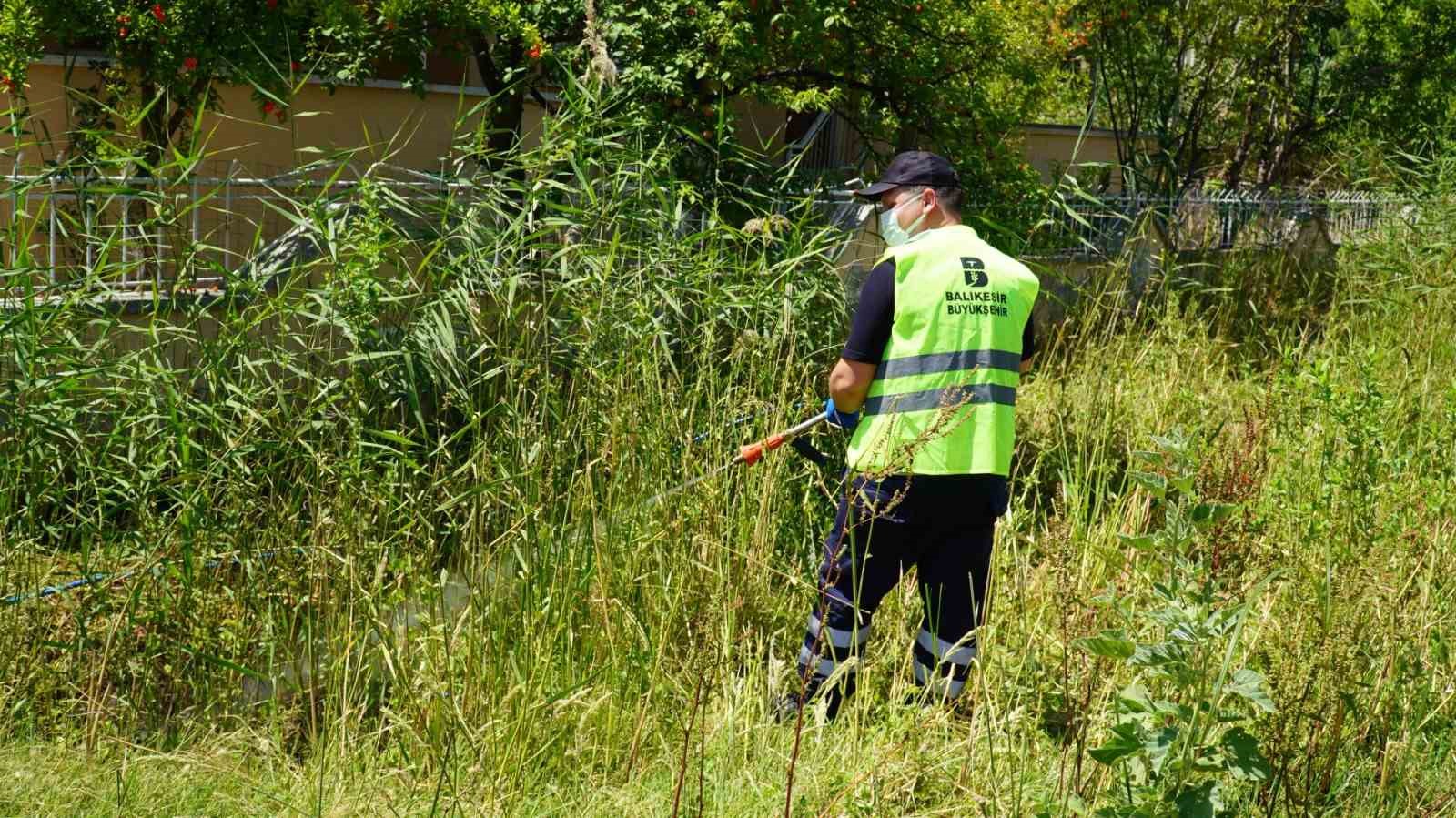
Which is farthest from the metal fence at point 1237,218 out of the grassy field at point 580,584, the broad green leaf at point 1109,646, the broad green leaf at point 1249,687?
the broad green leaf at point 1109,646

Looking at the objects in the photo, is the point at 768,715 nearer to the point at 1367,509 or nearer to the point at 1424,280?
the point at 1367,509

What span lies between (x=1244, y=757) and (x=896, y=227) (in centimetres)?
189

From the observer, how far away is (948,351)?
386 centimetres

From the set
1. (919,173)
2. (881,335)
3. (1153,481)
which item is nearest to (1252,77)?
(919,173)

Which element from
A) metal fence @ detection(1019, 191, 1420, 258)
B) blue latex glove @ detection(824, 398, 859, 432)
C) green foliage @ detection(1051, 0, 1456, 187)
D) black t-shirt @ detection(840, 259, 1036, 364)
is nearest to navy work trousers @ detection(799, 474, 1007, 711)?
blue latex glove @ detection(824, 398, 859, 432)

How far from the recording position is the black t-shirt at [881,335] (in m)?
3.86

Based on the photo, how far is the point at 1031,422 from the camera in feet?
23.1

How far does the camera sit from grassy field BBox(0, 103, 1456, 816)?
3207 mm

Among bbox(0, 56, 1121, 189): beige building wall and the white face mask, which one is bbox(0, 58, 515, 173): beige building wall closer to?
bbox(0, 56, 1121, 189): beige building wall

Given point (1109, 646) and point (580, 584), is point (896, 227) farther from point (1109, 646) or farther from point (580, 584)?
point (1109, 646)

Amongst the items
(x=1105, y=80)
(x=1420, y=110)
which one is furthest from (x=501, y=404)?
(x=1420, y=110)

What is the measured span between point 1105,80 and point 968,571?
7.04m

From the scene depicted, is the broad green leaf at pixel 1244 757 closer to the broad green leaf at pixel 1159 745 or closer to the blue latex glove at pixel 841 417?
the broad green leaf at pixel 1159 745

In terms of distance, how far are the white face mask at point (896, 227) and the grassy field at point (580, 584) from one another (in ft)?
2.19
